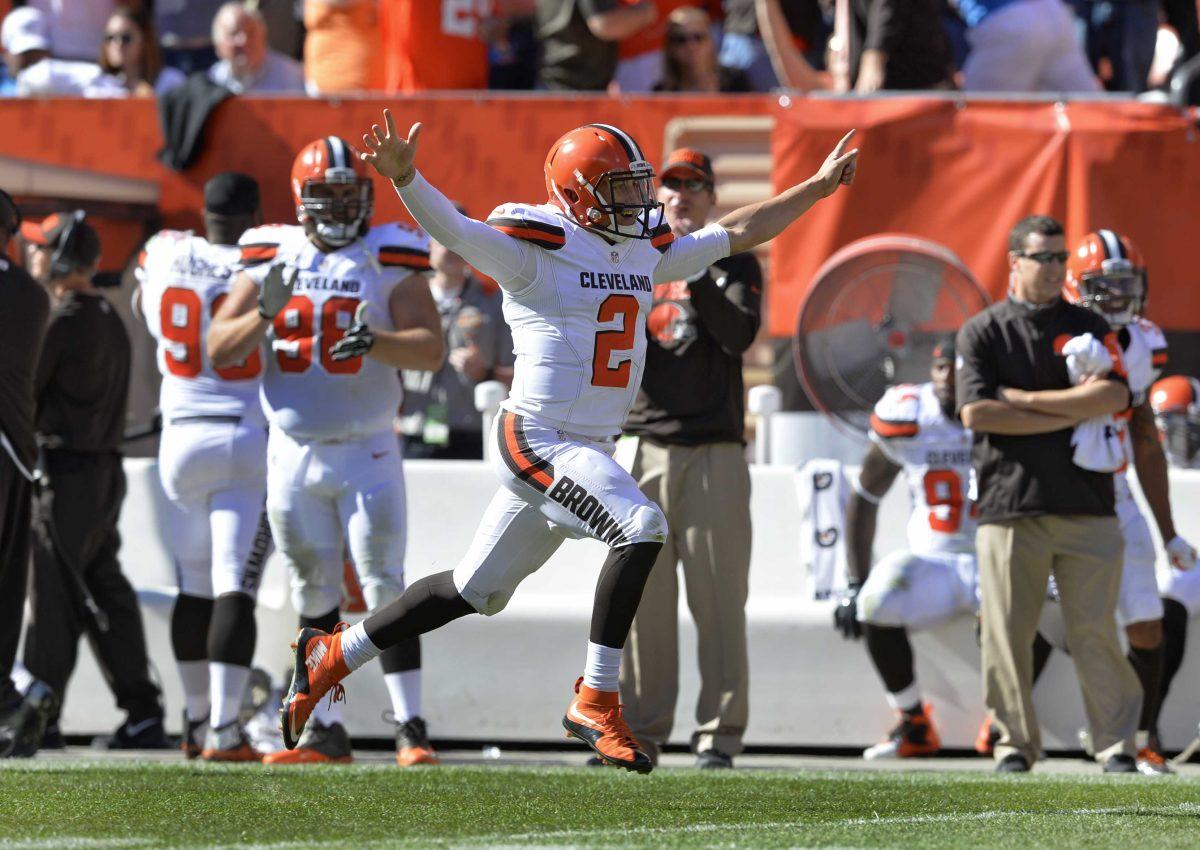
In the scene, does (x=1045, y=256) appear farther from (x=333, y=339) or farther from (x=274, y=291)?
(x=274, y=291)

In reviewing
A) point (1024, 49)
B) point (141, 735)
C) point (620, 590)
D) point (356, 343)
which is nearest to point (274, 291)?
point (356, 343)

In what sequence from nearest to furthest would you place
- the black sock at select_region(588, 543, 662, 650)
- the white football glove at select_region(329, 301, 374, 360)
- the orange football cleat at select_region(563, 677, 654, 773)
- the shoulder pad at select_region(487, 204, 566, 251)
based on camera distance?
1. the orange football cleat at select_region(563, 677, 654, 773)
2. the black sock at select_region(588, 543, 662, 650)
3. the shoulder pad at select_region(487, 204, 566, 251)
4. the white football glove at select_region(329, 301, 374, 360)

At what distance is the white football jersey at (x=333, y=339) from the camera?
20.3ft

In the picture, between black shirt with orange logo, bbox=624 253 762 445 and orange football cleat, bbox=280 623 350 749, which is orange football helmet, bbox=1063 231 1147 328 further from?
orange football cleat, bbox=280 623 350 749

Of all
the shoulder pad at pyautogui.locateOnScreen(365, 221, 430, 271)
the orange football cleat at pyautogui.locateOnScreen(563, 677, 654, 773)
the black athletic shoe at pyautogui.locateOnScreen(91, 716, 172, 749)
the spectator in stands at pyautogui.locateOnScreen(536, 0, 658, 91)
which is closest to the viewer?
the orange football cleat at pyautogui.locateOnScreen(563, 677, 654, 773)

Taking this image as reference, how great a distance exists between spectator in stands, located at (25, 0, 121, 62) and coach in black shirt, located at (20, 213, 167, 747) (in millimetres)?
3272

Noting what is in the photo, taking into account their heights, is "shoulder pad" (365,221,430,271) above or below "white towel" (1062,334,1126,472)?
above

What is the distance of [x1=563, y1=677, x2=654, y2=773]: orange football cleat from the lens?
457 cm

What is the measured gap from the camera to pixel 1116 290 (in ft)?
21.9

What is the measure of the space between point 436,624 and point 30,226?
3.11m

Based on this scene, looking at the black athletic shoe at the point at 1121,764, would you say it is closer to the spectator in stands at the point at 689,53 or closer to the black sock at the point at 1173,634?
the black sock at the point at 1173,634

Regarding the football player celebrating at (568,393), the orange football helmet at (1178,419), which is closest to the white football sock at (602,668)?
the football player celebrating at (568,393)

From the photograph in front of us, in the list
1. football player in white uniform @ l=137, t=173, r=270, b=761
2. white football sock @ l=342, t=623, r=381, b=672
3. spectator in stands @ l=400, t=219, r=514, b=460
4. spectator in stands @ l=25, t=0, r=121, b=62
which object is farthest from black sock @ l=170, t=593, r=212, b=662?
spectator in stands @ l=25, t=0, r=121, b=62

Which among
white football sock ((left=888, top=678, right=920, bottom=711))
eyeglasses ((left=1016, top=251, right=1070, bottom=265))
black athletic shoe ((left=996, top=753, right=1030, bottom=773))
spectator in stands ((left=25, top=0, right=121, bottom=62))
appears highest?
spectator in stands ((left=25, top=0, right=121, bottom=62))
